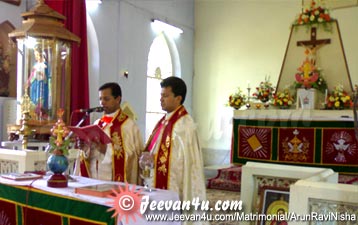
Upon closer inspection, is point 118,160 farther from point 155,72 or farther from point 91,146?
point 155,72

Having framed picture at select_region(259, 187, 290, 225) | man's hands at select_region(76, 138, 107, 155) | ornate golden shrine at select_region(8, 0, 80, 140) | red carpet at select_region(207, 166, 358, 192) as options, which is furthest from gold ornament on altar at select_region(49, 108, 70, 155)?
red carpet at select_region(207, 166, 358, 192)

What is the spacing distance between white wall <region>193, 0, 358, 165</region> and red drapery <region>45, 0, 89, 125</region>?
393cm

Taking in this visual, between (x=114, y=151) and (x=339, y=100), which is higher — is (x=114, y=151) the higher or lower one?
the lower one

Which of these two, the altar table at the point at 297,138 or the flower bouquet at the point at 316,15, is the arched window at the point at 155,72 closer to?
the altar table at the point at 297,138

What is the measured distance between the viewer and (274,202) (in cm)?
356

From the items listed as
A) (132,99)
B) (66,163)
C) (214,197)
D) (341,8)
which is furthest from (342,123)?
(66,163)

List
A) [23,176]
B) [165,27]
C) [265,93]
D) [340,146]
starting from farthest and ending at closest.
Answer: [165,27]
[265,93]
[340,146]
[23,176]

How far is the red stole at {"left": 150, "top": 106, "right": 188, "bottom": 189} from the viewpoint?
3.15 meters

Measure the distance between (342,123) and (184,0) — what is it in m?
5.09

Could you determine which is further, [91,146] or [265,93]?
[265,93]

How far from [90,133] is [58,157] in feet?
1.08

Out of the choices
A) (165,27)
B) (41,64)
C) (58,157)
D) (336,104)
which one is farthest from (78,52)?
(58,157)

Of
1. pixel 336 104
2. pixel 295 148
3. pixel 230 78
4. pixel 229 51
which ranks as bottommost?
pixel 295 148

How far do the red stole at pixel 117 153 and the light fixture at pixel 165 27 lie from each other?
5.82 m
